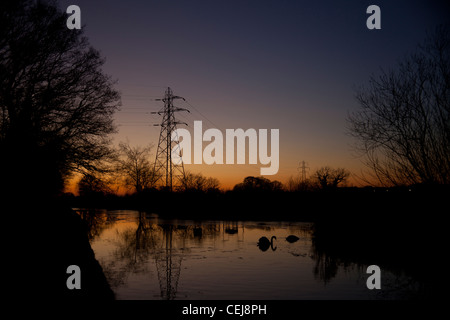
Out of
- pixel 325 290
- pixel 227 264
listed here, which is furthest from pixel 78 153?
pixel 325 290

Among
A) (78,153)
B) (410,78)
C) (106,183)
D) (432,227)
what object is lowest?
(432,227)

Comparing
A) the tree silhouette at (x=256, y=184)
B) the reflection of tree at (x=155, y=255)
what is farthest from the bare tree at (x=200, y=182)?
the reflection of tree at (x=155, y=255)

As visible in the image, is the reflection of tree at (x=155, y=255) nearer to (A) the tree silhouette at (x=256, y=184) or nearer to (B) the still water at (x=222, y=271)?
(B) the still water at (x=222, y=271)

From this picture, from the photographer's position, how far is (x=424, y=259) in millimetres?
21578

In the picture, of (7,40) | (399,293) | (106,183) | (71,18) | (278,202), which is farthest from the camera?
(278,202)

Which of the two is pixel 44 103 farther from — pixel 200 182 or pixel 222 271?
pixel 200 182

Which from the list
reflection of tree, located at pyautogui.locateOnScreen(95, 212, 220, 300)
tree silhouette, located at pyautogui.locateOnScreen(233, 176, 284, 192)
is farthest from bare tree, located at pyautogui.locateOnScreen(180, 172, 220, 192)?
reflection of tree, located at pyautogui.locateOnScreen(95, 212, 220, 300)

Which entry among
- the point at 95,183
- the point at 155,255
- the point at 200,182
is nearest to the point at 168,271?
the point at 155,255

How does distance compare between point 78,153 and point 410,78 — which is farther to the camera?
point 78,153

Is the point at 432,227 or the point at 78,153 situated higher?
the point at 78,153

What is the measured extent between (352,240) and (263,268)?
12.9m

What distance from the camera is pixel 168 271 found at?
19891 millimetres

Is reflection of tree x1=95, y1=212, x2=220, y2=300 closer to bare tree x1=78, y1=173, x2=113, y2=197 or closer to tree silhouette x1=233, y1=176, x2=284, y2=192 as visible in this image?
bare tree x1=78, y1=173, x2=113, y2=197

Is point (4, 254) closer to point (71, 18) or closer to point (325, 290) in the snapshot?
point (325, 290)
